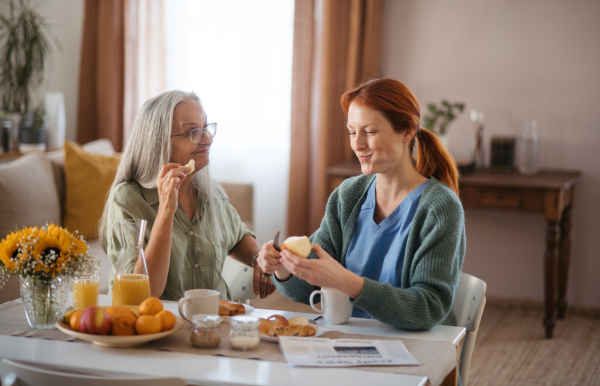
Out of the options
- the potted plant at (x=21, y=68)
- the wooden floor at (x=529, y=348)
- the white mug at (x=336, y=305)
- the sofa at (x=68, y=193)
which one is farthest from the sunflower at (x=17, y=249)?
the potted plant at (x=21, y=68)

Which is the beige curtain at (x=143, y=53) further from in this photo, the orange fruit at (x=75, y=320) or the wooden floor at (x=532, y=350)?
the orange fruit at (x=75, y=320)

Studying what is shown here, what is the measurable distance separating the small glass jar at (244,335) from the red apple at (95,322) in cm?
25

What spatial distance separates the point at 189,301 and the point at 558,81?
2.87 metres

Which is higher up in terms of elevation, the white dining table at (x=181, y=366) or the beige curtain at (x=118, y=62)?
the beige curtain at (x=118, y=62)

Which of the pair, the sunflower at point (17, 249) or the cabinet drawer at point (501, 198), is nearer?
the sunflower at point (17, 249)

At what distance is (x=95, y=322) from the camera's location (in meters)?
1.22

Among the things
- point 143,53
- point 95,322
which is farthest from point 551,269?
point 143,53

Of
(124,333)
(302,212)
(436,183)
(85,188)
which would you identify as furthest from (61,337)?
(302,212)

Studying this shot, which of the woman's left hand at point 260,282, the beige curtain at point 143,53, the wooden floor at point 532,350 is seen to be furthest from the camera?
the beige curtain at point 143,53

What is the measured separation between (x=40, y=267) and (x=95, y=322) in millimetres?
217

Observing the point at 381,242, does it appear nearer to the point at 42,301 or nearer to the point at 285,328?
the point at 285,328

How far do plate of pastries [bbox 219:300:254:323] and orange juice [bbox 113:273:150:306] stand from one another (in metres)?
0.19

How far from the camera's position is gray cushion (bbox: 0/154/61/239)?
2809 millimetres

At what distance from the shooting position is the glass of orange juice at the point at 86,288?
1410 millimetres
